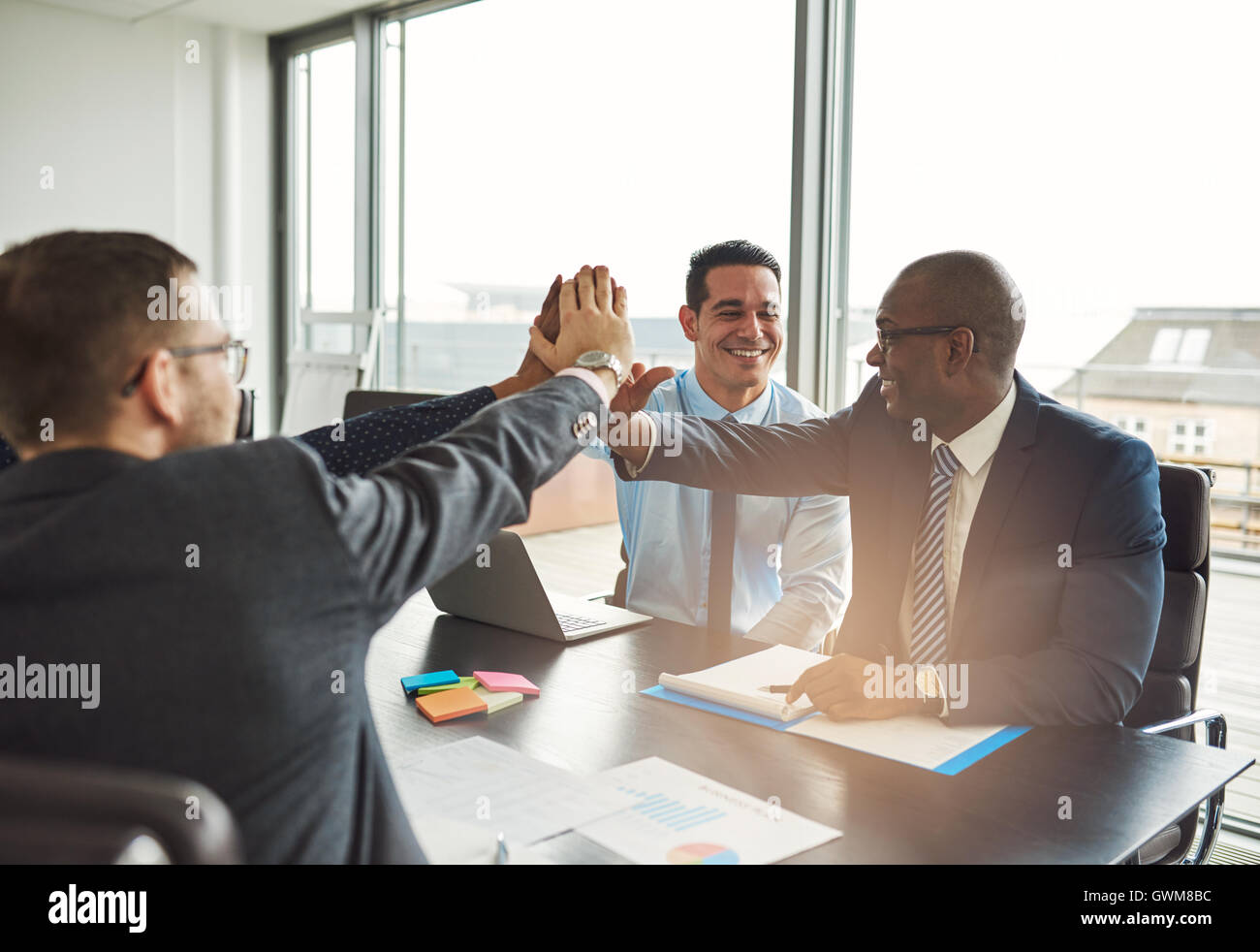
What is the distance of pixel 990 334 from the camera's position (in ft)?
6.52

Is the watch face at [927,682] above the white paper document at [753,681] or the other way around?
above

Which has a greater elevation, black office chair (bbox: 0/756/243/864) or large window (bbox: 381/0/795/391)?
large window (bbox: 381/0/795/391)

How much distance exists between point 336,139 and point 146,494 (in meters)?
5.77

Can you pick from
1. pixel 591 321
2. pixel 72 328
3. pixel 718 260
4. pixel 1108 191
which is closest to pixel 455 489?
pixel 72 328

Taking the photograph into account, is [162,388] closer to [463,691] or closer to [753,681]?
[463,691]

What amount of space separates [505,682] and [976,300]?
117 centimetres

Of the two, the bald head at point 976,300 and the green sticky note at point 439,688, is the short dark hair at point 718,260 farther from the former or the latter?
the green sticky note at point 439,688

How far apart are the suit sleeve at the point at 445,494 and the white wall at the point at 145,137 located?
5.73 meters

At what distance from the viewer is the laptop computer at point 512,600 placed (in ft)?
6.49

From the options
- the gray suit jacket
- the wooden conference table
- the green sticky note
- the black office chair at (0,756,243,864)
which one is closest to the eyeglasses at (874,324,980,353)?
the wooden conference table

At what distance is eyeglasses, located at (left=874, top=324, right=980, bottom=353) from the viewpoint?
6.52 feet

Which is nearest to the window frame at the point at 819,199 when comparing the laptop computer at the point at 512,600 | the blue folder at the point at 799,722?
the laptop computer at the point at 512,600

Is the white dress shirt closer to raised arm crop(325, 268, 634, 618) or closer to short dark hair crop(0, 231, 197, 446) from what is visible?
raised arm crop(325, 268, 634, 618)

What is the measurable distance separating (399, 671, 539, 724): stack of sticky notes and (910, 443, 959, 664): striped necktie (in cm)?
80
